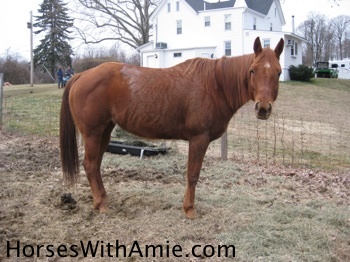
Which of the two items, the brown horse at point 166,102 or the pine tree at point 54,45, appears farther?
the pine tree at point 54,45

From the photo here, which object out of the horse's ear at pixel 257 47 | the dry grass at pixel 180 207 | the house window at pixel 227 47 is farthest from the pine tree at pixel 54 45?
the horse's ear at pixel 257 47

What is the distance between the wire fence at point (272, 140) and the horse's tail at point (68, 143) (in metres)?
3.65

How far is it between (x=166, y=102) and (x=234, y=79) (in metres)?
0.82

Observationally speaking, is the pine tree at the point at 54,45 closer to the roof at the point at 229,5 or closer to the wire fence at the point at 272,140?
the roof at the point at 229,5

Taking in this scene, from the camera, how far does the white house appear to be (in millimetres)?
28406

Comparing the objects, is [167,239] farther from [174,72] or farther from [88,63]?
[88,63]

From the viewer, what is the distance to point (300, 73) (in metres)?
27.8

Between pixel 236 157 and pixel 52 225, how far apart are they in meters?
4.64

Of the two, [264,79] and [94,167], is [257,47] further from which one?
[94,167]

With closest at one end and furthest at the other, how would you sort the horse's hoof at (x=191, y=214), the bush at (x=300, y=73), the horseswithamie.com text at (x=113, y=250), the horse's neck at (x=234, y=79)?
the horseswithamie.com text at (x=113, y=250)
the horse's neck at (x=234, y=79)
the horse's hoof at (x=191, y=214)
the bush at (x=300, y=73)

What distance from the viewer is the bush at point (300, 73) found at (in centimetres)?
2789

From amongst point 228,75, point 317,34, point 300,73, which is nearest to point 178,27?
point 300,73

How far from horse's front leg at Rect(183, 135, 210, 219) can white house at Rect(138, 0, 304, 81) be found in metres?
25.3

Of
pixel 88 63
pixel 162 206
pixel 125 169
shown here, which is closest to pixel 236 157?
pixel 125 169
